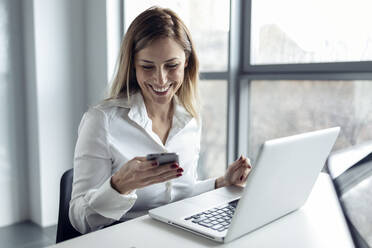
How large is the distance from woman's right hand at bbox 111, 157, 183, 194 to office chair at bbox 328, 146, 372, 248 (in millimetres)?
439

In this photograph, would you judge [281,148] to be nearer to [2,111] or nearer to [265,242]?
[265,242]

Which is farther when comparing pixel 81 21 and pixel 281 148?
pixel 81 21

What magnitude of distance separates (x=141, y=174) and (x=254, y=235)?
11.9 inches

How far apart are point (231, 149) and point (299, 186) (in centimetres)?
129

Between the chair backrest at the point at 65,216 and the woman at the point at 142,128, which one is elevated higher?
the woman at the point at 142,128

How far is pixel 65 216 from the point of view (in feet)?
3.86

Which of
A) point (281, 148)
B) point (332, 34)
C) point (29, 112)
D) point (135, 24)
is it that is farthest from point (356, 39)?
point (29, 112)

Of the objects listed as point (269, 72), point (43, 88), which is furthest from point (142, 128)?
point (43, 88)

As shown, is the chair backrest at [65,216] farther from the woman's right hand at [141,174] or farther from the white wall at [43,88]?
the white wall at [43,88]

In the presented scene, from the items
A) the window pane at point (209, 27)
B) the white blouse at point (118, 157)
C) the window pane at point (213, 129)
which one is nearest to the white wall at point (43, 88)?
the window pane at point (209, 27)

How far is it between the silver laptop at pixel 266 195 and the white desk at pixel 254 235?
0.02 meters

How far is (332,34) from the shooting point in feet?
5.98

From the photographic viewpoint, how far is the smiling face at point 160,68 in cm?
131

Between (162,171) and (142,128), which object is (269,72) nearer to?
(142,128)
